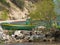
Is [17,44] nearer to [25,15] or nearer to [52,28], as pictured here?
[52,28]

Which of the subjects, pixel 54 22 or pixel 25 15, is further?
pixel 25 15

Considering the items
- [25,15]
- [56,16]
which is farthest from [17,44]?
[25,15]

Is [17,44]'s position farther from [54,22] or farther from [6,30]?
[54,22]

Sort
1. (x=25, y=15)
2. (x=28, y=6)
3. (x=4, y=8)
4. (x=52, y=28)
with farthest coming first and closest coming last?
(x=28, y=6) < (x=25, y=15) < (x=4, y=8) < (x=52, y=28)

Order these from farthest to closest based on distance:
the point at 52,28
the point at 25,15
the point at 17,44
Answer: the point at 25,15, the point at 52,28, the point at 17,44

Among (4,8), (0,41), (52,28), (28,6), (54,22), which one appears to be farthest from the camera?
(28,6)

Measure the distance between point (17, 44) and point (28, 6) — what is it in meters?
91.6

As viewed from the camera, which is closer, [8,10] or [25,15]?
[8,10]

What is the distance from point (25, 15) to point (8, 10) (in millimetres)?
15232

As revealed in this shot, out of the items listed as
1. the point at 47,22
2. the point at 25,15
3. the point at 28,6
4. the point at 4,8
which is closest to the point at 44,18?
the point at 47,22

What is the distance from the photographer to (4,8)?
369 feet

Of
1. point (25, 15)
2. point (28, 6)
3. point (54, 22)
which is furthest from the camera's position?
point (28, 6)

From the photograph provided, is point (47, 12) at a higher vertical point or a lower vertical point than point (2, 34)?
higher

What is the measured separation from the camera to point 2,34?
54062 mm
